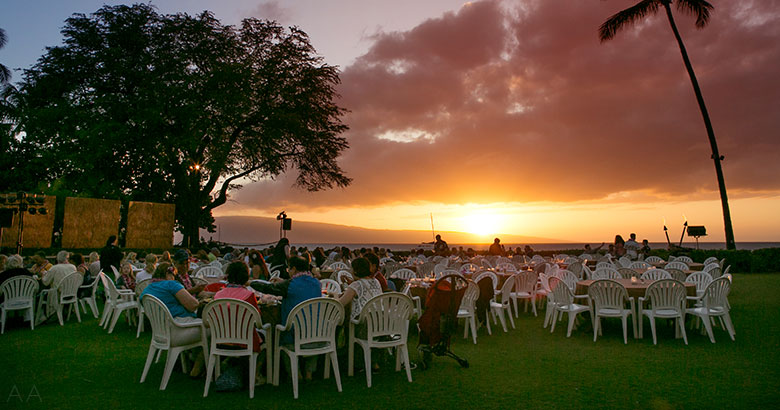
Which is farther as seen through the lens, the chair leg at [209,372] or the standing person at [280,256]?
the standing person at [280,256]

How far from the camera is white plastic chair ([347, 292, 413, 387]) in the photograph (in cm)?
500

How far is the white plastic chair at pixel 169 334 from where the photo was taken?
15.5 feet

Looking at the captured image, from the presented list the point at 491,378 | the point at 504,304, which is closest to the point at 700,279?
the point at 504,304

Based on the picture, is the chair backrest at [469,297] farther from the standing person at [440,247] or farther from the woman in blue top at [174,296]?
the standing person at [440,247]

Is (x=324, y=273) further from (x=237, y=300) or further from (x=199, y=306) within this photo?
(x=237, y=300)

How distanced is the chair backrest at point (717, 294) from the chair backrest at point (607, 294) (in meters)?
1.15

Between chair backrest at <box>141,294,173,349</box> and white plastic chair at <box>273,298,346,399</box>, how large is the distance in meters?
1.13

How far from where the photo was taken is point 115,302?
8117 mm

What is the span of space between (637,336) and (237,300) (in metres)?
6.28

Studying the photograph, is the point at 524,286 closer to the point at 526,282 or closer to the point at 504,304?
the point at 526,282

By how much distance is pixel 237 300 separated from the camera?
4.44m

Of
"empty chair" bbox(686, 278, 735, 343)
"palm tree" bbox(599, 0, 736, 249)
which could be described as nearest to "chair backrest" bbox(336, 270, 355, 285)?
"empty chair" bbox(686, 278, 735, 343)

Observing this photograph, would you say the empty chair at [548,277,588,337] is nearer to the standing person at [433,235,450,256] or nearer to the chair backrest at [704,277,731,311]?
the chair backrest at [704,277,731,311]

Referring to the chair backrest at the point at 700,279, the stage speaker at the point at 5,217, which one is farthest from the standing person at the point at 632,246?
the stage speaker at the point at 5,217
